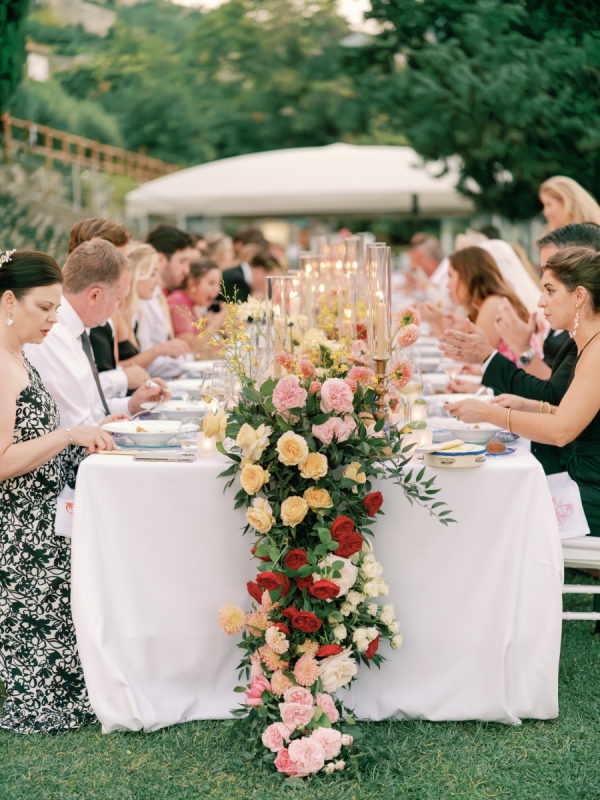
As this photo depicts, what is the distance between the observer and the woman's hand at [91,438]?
3.05 metres

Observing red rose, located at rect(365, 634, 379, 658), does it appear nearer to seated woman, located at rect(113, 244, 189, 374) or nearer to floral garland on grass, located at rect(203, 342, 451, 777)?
floral garland on grass, located at rect(203, 342, 451, 777)

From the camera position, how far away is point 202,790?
2.74 m

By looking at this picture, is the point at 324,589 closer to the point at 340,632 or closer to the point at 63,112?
the point at 340,632

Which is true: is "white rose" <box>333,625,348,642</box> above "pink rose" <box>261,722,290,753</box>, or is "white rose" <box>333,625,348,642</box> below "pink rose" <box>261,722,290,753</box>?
above

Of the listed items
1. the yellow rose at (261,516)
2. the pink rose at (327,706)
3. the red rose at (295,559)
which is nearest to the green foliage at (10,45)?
the yellow rose at (261,516)

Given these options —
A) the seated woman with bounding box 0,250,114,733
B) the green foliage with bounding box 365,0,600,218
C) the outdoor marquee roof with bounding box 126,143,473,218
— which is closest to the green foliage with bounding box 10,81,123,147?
the outdoor marquee roof with bounding box 126,143,473,218

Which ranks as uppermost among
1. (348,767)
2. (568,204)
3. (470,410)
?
(568,204)

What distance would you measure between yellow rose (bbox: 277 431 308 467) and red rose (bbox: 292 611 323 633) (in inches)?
16.8

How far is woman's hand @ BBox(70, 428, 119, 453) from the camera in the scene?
305 centimetres

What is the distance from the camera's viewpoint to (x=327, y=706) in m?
2.82

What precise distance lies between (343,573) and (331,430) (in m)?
0.42

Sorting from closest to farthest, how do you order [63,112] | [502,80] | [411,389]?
[411,389], [502,80], [63,112]

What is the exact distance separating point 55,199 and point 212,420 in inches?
627

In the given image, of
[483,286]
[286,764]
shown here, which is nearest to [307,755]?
[286,764]
